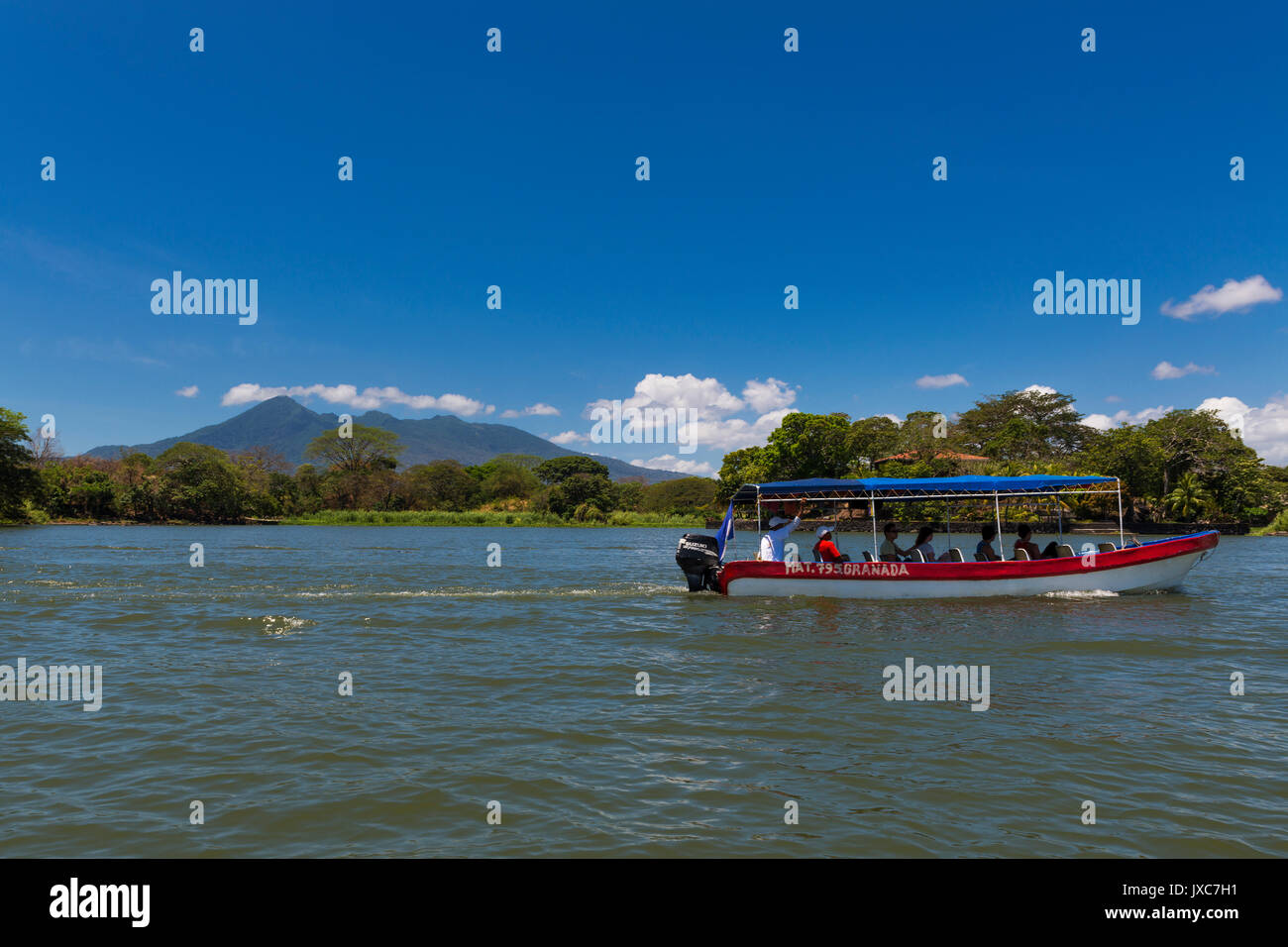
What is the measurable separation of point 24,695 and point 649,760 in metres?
7.59

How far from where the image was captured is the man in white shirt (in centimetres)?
1706

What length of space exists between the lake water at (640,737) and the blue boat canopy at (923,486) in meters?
3.31

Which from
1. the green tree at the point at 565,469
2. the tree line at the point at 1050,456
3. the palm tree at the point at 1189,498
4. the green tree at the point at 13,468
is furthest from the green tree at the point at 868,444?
the green tree at the point at 13,468

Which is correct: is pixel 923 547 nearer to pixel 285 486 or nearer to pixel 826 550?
pixel 826 550

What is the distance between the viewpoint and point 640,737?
726 centimetres

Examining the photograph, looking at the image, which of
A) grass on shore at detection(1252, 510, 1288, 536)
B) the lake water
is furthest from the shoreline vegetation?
the lake water

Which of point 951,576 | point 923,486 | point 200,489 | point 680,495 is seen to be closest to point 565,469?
point 680,495

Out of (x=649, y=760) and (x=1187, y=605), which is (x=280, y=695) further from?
(x=1187, y=605)

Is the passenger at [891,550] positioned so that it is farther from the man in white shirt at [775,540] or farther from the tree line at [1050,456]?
the tree line at [1050,456]

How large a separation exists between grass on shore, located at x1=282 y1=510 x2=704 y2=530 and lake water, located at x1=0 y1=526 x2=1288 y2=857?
58.8 m

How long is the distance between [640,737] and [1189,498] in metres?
64.4

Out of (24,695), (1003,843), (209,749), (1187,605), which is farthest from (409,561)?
(1003,843)

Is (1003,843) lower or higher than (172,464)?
lower
